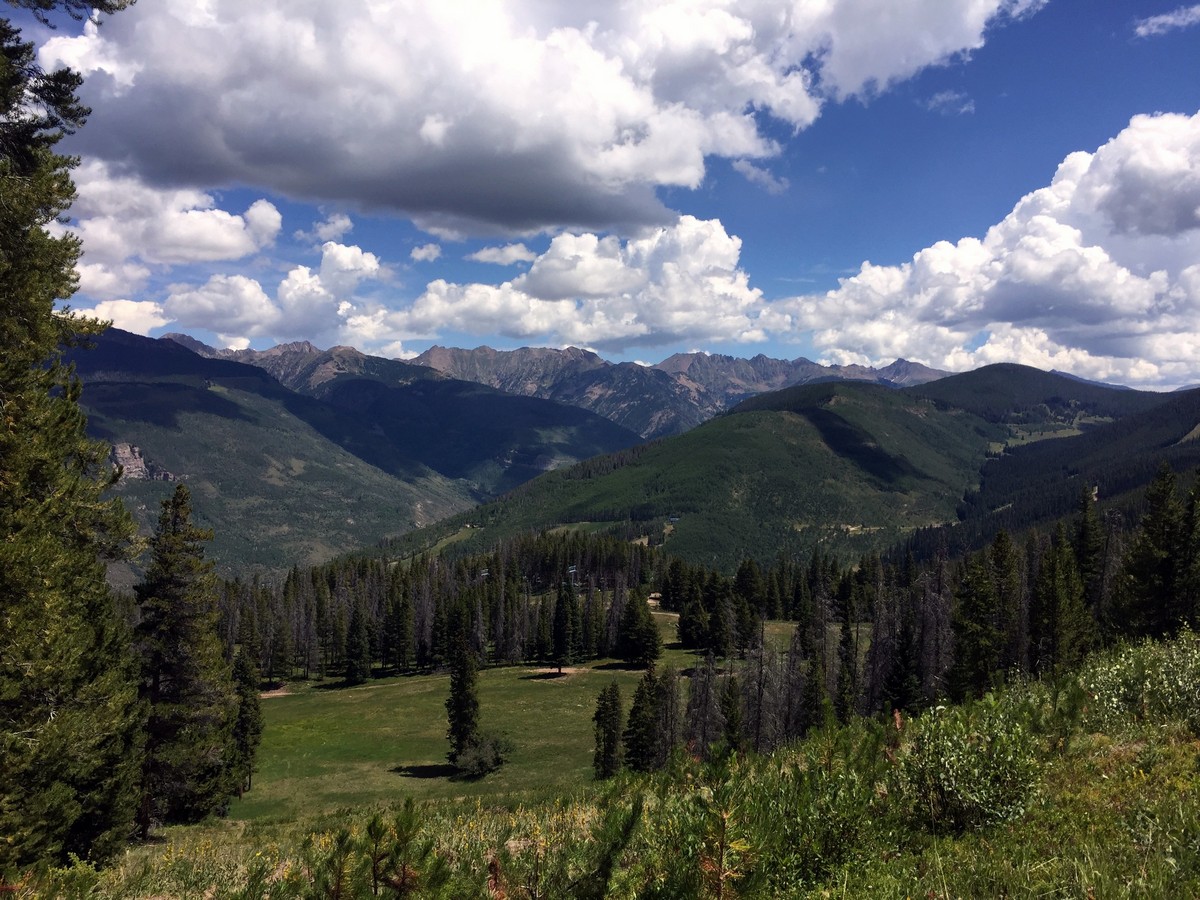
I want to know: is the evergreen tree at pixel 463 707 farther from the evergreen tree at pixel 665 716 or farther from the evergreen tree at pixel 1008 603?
the evergreen tree at pixel 1008 603

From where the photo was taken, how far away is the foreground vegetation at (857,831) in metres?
5.98

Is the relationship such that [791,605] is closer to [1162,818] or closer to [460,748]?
[460,748]

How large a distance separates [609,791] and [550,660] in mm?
122301

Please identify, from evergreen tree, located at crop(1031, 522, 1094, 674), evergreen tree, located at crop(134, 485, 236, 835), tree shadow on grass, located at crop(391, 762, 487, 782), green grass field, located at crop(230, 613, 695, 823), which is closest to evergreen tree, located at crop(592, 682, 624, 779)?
green grass field, located at crop(230, 613, 695, 823)

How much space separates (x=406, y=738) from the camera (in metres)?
80.3

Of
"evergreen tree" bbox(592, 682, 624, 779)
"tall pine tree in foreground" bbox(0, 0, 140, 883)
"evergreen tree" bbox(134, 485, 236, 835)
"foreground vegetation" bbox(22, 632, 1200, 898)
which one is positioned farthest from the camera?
"evergreen tree" bbox(592, 682, 624, 779)

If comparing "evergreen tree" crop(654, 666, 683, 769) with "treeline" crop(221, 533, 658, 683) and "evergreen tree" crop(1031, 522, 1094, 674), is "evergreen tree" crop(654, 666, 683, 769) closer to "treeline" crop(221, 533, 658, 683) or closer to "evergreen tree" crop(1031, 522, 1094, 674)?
"evergreen tree" crop(1031, 522, 1094, 674)

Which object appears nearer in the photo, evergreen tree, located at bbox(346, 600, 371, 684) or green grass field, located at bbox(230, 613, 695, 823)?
green grass field, located at bbox(230, 613, 695, 823)

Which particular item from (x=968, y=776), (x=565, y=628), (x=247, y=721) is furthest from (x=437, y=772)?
(x=968, y=776)

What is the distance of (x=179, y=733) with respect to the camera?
27.4 metres

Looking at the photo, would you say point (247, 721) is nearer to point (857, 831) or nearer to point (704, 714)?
point (704, 714)

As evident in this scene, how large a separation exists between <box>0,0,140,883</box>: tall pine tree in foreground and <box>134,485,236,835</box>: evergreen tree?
8.50m

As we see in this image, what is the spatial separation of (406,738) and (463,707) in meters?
17.7

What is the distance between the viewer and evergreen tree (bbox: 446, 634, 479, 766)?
67500 mm
